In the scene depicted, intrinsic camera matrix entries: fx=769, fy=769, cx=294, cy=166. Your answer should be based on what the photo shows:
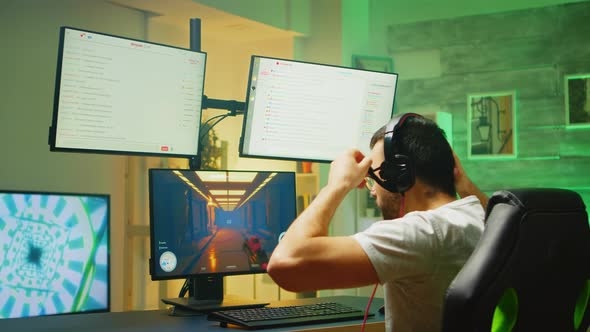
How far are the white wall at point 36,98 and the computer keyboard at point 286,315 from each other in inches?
102

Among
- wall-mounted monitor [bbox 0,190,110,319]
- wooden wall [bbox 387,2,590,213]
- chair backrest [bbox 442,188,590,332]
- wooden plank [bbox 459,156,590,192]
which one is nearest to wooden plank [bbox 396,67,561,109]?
wooden wall [bbox 387,2,590,213]

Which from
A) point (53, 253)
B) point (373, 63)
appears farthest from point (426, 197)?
point (373, 63)

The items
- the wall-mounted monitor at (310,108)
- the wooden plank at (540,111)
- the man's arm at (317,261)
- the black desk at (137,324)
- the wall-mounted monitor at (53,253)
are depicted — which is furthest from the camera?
the wooden plank at (540,111)

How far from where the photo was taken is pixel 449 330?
47.0 inches

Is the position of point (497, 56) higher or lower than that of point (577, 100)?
higher

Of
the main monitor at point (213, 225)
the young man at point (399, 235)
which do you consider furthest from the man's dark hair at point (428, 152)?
the main monitor at point (213, 225)

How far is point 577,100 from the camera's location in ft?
15.8

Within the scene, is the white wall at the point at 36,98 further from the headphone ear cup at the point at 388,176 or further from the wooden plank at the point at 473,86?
the headphone ear cup at the point at 388,176

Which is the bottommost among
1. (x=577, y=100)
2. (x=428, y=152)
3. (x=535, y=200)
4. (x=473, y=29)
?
(x=535, y=200)

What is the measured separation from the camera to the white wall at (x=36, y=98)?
14.0ft

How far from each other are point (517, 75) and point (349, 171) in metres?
3.59

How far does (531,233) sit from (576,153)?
12.5ft

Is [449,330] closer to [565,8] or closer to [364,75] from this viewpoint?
[364,75]

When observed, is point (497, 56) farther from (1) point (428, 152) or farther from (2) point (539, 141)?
(1) point (428, 152)
